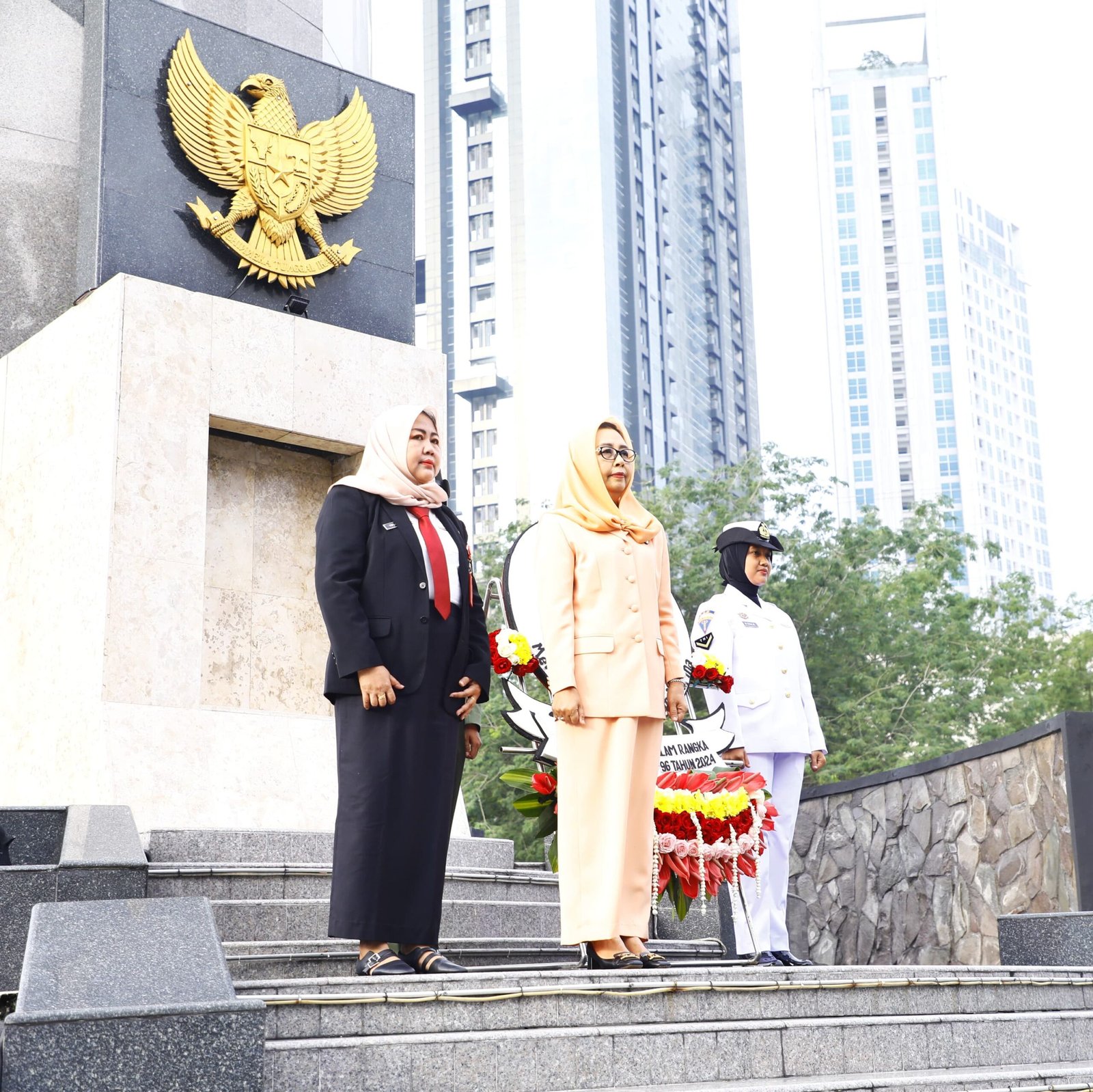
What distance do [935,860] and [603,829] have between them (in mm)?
4993

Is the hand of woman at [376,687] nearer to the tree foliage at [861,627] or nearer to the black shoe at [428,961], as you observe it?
the black shoe at [428,961]

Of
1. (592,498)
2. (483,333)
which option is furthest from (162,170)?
(483,333)

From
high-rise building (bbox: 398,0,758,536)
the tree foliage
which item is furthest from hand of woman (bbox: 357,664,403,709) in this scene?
high-rise building (bbox: 398,0,758,536)

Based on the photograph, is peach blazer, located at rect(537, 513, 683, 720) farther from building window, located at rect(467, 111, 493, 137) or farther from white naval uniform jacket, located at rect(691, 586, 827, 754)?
building window, located at rect(467, 111, 493, 137)

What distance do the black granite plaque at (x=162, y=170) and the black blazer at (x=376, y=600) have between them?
498 cm

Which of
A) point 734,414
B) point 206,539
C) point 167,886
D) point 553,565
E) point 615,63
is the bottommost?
point 167,886

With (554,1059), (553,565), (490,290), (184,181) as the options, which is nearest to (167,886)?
(553,565)

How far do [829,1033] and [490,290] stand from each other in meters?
73.8

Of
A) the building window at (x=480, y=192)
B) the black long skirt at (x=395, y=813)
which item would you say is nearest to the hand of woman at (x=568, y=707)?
the black long skirt at (x=395, y=813)

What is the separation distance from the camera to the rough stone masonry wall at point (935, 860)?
26.8ft

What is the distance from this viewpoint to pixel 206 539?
9.34 metres

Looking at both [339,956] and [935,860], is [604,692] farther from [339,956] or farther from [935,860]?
[935,860]

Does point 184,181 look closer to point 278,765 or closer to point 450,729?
point 278,765

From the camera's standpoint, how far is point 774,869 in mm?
6559
